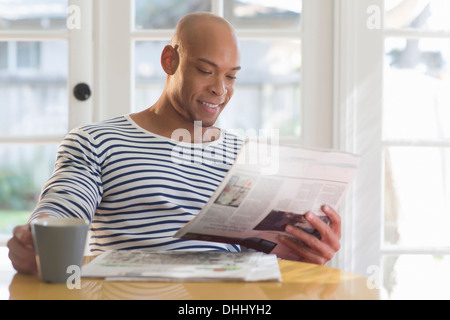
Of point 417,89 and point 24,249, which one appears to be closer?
point 24,249

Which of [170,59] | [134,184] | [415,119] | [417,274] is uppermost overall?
[170,59]

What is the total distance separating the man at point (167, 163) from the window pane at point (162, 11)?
0.53 metres

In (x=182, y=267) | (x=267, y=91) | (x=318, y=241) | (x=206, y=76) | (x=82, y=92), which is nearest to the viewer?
(x=182, y=267)

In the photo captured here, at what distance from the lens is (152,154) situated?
1216 mm

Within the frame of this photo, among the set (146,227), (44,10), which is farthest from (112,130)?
(44,10)

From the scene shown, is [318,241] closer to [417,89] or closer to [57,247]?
[57,247]

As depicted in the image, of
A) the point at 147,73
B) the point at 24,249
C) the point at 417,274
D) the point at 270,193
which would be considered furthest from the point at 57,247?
the point at 417,274

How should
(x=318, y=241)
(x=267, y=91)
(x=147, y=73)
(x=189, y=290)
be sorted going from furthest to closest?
(x=267, y=91)
(x=147, y=73)
(x=318, y=241)
(x=189, y=290)

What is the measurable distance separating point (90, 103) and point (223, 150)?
2.07 feet

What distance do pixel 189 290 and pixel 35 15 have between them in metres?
1.43

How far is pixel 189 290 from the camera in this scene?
73 cm

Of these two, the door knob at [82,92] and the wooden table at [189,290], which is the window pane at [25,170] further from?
the wooden table at [189,290]

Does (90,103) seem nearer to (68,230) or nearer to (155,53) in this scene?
(155,53)

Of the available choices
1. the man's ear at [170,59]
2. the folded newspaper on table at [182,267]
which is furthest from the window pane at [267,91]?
the folded newspaper on table at [182,267]
